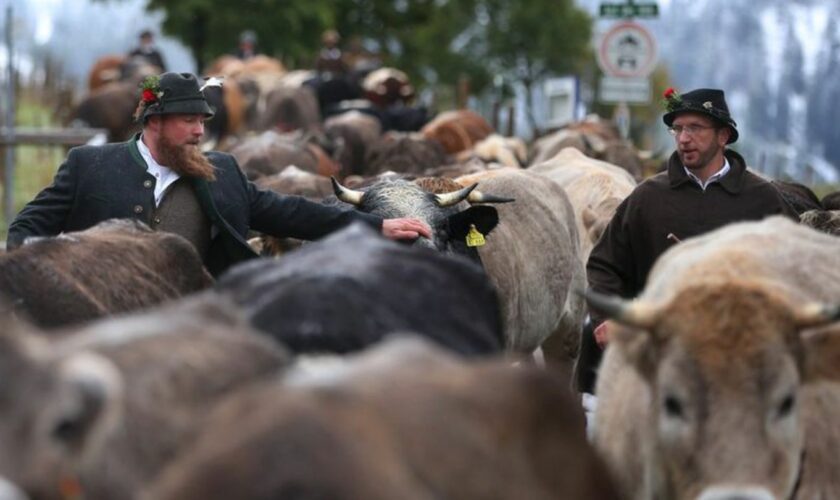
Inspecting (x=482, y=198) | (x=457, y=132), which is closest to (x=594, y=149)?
(x=457, y=132)

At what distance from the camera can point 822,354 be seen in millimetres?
6457

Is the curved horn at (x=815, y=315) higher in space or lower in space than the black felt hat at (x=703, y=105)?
higher

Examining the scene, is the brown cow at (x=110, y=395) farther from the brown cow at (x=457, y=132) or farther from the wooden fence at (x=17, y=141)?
the brown cow at (x=457, y=132)

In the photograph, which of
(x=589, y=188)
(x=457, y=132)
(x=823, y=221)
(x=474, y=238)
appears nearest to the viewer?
(x=823, y=221)

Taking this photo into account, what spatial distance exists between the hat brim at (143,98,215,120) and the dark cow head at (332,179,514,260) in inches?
64.2

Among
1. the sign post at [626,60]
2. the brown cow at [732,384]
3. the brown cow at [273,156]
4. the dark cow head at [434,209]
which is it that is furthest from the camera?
the sign post at [626,60]

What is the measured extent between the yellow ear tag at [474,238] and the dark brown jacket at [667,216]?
1.64 meters

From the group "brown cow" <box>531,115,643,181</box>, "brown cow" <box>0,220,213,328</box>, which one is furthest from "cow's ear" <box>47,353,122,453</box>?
"brown cow" <box>531,115,643,181</box>

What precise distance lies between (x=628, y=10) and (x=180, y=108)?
43.6 feet

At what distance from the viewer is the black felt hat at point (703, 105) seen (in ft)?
31.6

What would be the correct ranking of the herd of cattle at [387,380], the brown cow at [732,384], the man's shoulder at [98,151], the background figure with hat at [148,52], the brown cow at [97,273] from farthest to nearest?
the background figure with hat at [148,52] → the man's shoulder at [98,151] → the brown cow at [97,273] → the brown cow at [732,384] → the herd of cattle at [387,380]

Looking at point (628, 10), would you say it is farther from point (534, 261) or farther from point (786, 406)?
point (786, 406)

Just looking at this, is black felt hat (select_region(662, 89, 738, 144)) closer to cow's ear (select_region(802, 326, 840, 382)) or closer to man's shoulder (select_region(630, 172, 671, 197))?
man's shoulder (select_region(630, 172, 671, 197))

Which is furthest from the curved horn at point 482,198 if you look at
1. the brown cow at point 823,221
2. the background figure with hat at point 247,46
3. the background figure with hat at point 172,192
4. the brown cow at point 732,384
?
the background figure with hat at point 247,46
